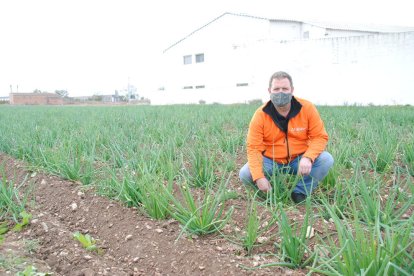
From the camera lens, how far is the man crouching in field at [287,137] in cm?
279

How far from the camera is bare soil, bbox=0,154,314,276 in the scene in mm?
1905

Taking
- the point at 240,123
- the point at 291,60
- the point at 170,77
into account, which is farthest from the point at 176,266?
the point at 170,77

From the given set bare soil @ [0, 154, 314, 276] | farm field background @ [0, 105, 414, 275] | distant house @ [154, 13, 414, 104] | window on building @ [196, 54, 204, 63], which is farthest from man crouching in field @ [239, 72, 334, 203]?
window on building @ [196, 54, 204, 63]

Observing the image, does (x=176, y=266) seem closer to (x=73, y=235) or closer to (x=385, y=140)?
(x=73, y=235)

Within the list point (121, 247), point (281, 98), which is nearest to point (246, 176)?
point (281, 98)

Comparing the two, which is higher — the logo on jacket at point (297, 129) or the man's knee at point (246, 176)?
the logo on jacket at point (297, 129)

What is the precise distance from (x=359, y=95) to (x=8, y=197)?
1593cm

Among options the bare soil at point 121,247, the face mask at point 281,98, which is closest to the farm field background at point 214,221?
the bare soil at point 121,247

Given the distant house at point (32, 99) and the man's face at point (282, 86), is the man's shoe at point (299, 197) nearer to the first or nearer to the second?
the man's face at point (282, 86)

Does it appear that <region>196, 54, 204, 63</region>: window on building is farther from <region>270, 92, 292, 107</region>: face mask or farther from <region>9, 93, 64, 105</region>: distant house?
<region>9, 93, 64, 105</region>: distant house

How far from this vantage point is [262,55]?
19.2 metres

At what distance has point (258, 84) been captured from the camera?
64.6 ft

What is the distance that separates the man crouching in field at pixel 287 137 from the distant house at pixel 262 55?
46.7ft

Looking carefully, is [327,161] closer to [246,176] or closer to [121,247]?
[246,176]
